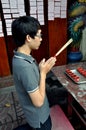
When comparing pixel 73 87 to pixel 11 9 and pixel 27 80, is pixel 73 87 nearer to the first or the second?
pixel 27 80

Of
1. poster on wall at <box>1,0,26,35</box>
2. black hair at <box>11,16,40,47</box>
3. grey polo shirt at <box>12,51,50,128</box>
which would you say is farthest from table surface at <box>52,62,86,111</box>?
poster on wall at <box>1,0,26,35</box>

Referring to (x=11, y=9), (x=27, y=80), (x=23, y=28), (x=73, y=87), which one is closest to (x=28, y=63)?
(x=27, y=80)

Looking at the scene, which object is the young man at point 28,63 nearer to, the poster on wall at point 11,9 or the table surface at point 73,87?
the table surface at point 73,87

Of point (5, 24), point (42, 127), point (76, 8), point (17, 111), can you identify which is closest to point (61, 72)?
point (42, 127)

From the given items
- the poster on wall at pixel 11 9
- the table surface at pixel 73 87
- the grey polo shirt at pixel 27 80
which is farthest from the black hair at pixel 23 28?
the poster on wall at pixel 11 9

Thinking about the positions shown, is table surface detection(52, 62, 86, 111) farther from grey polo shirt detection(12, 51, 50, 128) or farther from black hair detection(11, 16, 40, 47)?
black hair detection(11, 16, 40, 47)

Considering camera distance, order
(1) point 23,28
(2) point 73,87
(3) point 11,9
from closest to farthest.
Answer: (1) point 23,28 → (2) point 73,87 → (3) point 11,9

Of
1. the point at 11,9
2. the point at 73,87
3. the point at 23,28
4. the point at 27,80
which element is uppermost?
the point at 11,9

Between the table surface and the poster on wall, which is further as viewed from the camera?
the poster on wall

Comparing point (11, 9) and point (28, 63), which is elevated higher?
point (11, 9)

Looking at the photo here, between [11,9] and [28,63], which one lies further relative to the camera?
[11,9]

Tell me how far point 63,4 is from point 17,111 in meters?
1.94

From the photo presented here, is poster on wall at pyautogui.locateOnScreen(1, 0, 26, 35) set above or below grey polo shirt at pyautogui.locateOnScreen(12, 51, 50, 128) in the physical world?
above

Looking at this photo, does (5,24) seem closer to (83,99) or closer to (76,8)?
(76,8)
